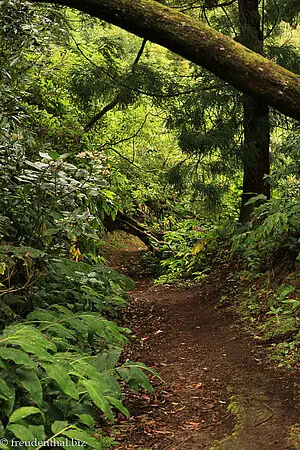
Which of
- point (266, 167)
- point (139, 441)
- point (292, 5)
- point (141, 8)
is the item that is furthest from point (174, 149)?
point (139, 441)

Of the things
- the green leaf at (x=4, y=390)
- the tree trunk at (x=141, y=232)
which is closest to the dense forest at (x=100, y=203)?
the green leaf at (x=4, y=390)

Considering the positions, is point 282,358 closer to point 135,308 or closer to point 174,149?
point 135,308

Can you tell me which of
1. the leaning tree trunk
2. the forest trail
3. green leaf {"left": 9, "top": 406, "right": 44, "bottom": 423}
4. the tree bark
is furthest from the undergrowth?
the leaning tree trunk

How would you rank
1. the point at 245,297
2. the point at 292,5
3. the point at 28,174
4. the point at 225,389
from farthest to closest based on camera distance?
1. the point at 292,5
2. the point at 245,297
3. the point at 225,389
4. the point at 28,174

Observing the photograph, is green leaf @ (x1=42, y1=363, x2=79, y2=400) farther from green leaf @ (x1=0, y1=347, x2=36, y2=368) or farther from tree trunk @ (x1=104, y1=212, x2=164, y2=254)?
tree trunk @ (x1=104, y1=212, x2=164, y2=254)

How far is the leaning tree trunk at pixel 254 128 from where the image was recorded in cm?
735

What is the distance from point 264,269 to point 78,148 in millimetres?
3271

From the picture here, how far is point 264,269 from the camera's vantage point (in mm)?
6789

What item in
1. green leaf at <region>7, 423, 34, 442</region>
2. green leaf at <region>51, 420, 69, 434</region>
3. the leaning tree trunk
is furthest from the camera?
the leaning tree trunk

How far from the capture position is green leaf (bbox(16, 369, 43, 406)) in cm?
241

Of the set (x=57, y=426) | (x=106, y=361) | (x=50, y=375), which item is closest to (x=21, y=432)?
(x=57, y=426)

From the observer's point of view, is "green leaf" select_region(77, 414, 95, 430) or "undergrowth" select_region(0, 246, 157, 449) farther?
"green leaf" select_region(77, 414, 95, 430)

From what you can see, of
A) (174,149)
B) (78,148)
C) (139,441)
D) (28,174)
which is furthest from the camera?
(174,149)

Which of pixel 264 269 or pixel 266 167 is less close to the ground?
pixel 266 167
